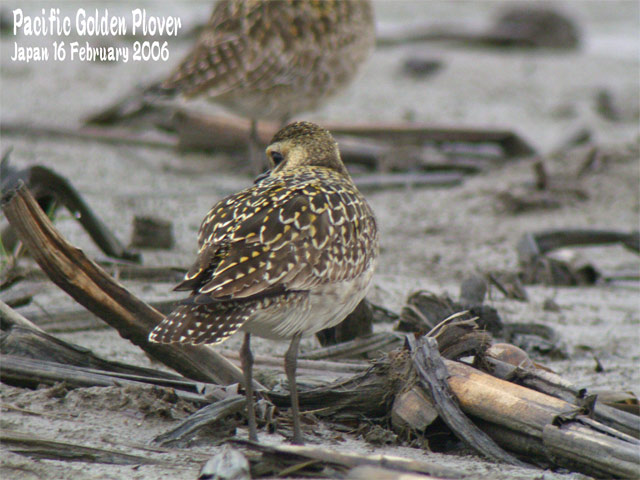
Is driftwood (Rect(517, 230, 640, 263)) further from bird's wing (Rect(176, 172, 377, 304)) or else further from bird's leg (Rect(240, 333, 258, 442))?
bird's leg (Rect(240, 333, 258, 442))

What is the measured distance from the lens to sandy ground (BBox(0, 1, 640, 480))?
3.55 m

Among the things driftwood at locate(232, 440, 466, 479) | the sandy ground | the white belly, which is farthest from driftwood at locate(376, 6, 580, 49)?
driftwood at locate(232, 440, 466, 479)

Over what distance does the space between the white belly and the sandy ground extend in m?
0.41

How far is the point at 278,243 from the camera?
3541 mm

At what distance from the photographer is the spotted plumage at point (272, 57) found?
24.1 ft

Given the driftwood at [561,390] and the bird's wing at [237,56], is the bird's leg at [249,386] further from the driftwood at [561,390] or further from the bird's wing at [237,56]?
the bird's wing at [237,56]

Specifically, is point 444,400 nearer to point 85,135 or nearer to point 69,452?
point 69,452

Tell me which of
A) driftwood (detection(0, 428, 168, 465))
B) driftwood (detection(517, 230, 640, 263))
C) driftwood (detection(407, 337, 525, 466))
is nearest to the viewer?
driftwood (detection(0, 428, 168, 465))

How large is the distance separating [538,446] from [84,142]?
624 cm

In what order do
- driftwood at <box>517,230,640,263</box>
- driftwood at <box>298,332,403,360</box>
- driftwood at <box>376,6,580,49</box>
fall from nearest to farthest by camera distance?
driftwood at <box>298,332,403,360</box> < driftwood at <box>517,230,640,263</box> < driftwood at <box>376,6,580,49</box>

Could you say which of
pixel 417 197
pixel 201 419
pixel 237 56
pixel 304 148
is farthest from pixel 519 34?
pixel 201 419

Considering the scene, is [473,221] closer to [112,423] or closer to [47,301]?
[47,301]

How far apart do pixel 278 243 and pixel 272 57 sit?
417cm

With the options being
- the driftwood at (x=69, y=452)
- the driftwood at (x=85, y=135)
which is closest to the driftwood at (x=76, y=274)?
the driftwood at (x=69, y=452)
